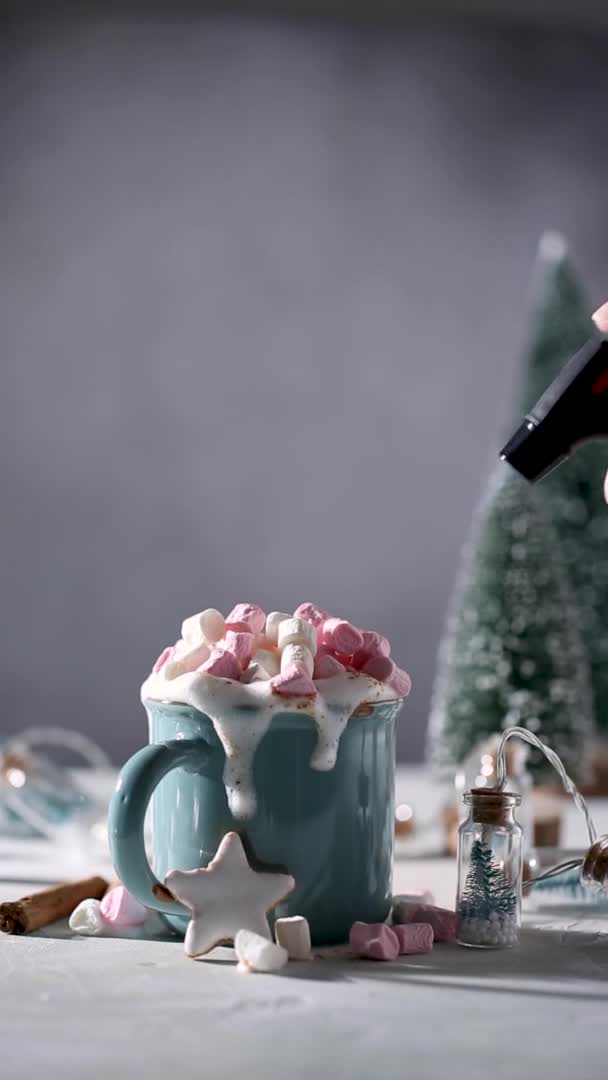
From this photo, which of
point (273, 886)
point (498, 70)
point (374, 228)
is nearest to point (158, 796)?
point (273, 886)

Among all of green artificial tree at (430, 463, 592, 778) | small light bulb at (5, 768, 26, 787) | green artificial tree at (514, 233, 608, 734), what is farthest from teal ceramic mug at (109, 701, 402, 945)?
green artificial tree at (514, 233, 608, 734)

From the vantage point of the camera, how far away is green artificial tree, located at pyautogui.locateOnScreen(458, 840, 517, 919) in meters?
0.77

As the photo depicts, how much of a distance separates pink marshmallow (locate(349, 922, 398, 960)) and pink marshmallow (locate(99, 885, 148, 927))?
0.46 ft

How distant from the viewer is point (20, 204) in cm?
329

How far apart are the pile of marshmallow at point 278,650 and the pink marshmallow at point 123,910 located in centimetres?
14

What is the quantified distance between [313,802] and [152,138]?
9.47 ft

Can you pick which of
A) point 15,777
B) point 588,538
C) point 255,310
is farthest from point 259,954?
point 255,310

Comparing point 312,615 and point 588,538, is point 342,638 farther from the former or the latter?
point 588,538

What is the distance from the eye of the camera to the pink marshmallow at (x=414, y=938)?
0.75 m

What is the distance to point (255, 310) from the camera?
337 cm

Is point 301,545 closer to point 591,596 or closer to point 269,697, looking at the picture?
point 591,596

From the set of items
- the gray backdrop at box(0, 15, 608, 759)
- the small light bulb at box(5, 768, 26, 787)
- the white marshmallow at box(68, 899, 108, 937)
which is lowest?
the white marshmallow at box(68, 899, 108, 937)

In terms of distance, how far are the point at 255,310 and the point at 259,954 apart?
2805mm

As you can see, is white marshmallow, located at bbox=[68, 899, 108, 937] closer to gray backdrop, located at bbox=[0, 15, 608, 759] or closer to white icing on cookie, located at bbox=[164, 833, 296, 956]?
white icing on cookie, located at bbox=[164, 833, 296, 956]
